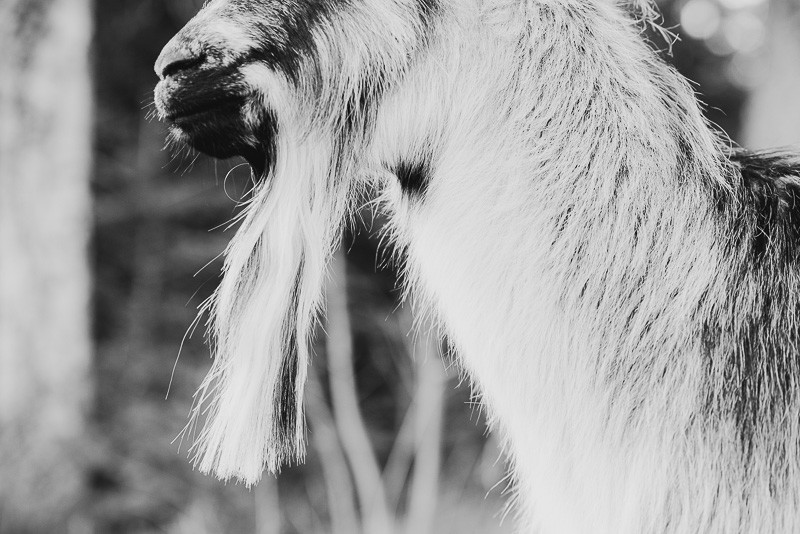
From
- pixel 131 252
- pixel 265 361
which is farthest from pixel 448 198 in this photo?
pixel 131 252

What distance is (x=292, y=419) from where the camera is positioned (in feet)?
6.24

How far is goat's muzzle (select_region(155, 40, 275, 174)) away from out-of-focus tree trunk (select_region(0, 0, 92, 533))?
374 cm

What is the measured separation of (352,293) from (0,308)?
2688 mm

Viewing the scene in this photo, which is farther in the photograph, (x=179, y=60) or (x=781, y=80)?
(x=781, y=80)

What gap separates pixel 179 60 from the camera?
162 cm

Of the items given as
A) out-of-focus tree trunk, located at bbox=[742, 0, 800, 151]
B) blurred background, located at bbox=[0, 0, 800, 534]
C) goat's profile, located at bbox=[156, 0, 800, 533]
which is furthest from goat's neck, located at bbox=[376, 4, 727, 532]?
out-of-focus tree trunk, located at bbox=[742, 0, 800, 151]

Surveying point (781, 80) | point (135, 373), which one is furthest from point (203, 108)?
point (135, 373)

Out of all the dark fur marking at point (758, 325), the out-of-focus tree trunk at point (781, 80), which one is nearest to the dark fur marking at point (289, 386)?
the dark fur marking at point (758, 325)

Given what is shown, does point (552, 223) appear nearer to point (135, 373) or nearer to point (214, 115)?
point (214, 115)

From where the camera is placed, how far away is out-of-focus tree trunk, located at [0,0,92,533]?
4867 mm

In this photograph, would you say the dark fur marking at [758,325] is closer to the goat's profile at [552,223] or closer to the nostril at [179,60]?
the goat's profile at [552,223]

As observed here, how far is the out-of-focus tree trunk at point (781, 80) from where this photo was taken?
4.86 metres

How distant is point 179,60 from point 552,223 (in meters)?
0.83

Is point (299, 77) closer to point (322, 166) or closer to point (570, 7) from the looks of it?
point (322, 166)
